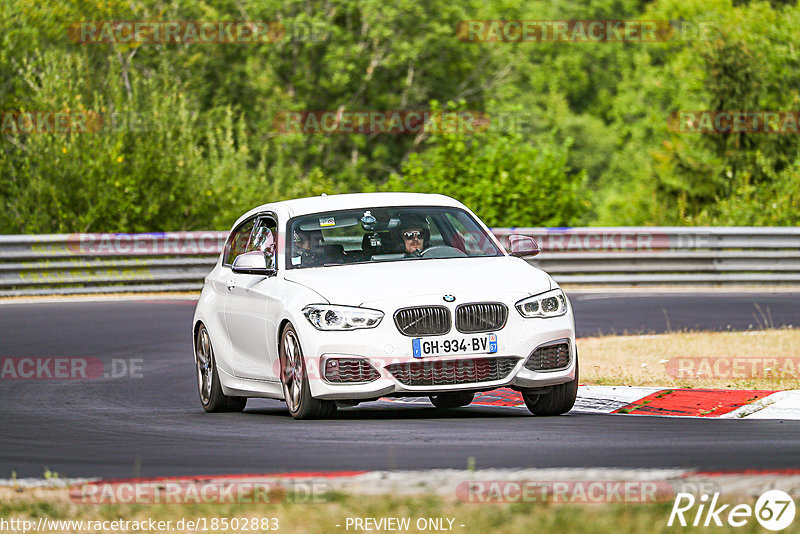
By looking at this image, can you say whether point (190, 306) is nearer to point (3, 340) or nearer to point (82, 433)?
point (3, 340)

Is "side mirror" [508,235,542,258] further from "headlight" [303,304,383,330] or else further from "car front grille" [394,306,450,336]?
"headlight" [303,304,383,330]

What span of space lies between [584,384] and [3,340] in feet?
26.7

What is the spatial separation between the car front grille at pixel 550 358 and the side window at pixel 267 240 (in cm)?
211

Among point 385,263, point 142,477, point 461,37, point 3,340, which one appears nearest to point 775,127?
point 461,37

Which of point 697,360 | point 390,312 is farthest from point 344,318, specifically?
point 697,360

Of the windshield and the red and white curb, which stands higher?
the windshield

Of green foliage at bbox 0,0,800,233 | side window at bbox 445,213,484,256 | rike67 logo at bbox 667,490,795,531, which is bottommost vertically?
green foliage at bbox 0,0,800,233

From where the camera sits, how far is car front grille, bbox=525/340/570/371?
32.6 ft

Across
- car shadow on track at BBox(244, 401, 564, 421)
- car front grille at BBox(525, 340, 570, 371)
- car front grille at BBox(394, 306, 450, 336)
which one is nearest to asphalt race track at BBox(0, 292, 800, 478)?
car shadow on track at BBox(244, 401, 564, 421)

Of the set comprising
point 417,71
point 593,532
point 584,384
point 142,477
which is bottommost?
point 417,71

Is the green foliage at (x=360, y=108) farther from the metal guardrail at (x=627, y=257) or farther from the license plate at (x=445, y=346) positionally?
the license plate at (x=445, y=346)

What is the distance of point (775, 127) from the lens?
124ft

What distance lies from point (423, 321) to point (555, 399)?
1.25 metres

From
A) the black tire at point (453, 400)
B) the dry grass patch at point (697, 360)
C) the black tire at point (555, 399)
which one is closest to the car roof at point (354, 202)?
the black tire at point (453, 400)
